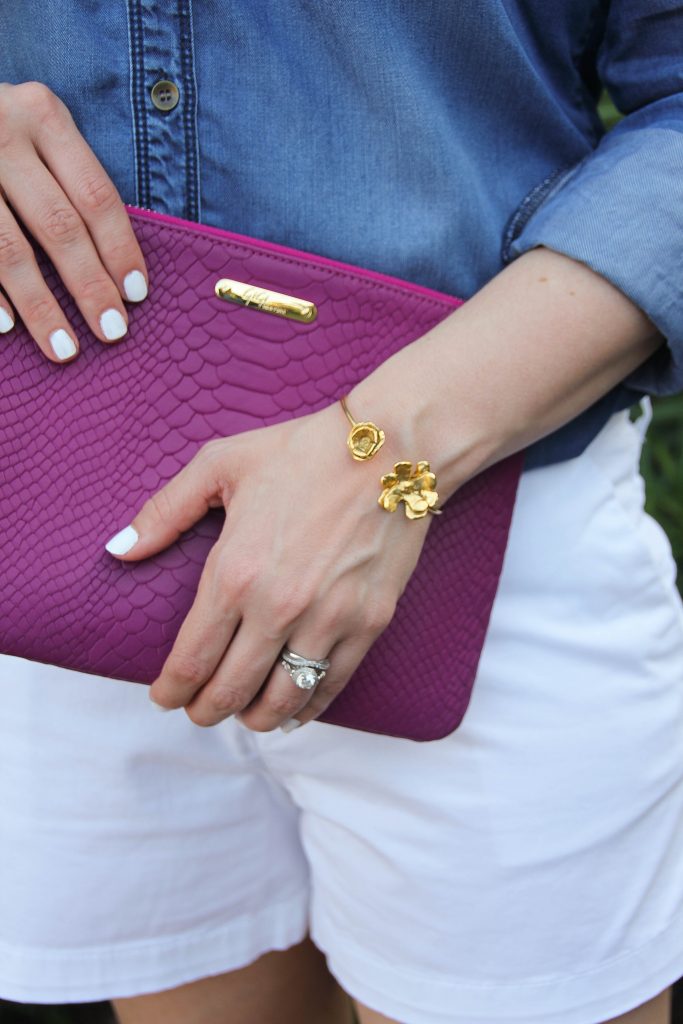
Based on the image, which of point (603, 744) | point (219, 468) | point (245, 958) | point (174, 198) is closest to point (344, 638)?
point (219, 468)

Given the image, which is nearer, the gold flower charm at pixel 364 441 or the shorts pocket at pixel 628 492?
the gold flower charm at pixel 364 441

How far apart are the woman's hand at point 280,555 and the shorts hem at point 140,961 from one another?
39 cm

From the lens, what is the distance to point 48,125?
742mm

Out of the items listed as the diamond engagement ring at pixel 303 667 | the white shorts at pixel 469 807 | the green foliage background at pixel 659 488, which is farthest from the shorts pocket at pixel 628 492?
the green foliage background at pixel 659 488

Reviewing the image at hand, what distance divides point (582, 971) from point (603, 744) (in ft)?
0.68

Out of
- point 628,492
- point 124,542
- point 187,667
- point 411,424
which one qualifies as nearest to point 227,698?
point 187,667

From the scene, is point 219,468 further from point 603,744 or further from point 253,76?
point 603,744

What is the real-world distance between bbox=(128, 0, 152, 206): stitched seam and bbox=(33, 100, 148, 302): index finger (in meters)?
0.06

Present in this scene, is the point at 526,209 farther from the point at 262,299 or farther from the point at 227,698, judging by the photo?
the point at 227,698

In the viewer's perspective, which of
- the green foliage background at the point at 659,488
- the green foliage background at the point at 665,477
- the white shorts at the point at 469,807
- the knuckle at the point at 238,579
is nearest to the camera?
the knuckle at the point at 238,579

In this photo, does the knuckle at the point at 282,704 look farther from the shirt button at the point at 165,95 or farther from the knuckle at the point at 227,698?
the shirt button at the point at 165,95

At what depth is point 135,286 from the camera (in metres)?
0.76

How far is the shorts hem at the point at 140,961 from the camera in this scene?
3.14ft

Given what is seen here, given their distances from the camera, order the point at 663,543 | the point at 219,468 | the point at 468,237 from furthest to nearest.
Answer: the point at 663,543 → the point at 468,237 → the point at 219,468
